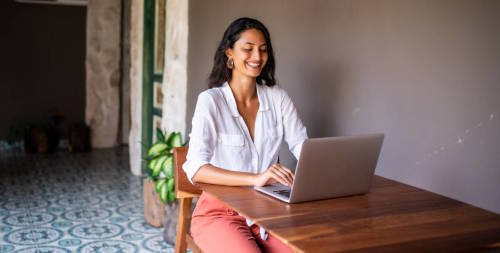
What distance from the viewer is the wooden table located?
1231mm

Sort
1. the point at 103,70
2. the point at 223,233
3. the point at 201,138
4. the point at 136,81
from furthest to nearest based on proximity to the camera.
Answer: the point at 103,70
the point at 136,81
the point at 201,138
the point at 223,233

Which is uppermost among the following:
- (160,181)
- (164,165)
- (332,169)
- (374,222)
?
(332,169)

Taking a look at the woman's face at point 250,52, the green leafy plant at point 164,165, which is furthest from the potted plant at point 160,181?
the woman's face at point 250,52

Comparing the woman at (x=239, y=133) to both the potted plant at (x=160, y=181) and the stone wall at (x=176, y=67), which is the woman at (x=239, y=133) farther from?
the stone wall at (x=176, y=67)

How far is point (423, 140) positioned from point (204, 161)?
0.84m

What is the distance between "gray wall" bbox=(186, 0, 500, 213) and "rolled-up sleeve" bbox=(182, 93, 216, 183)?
733 millimetres

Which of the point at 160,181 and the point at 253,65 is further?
the point at 160,181

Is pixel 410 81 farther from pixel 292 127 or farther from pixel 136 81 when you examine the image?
pixel 136 81

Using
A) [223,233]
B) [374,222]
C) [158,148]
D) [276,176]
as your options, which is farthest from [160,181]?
[374,222]

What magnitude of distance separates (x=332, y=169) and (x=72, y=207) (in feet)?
9.78

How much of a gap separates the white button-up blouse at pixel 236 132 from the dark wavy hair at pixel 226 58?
0.06 m

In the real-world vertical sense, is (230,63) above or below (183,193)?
above

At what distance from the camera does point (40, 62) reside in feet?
21.7

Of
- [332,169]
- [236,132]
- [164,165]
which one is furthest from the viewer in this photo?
[164,165]
